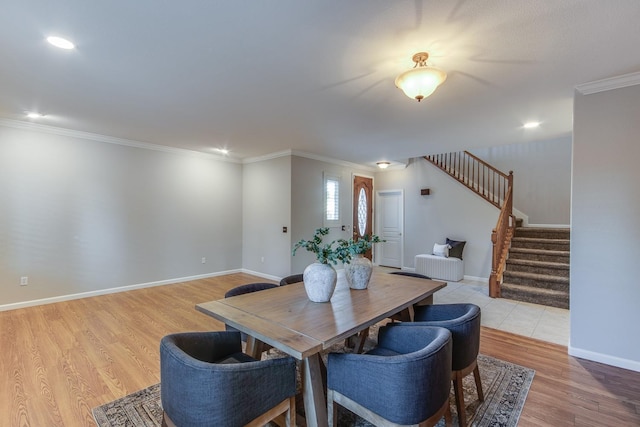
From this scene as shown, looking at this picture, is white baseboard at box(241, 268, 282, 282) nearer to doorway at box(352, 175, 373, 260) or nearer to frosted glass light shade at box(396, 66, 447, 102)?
doorway at box(352, 175, 373, 260)

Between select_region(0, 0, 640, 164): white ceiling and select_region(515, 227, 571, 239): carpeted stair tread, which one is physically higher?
select_region(0, 0, 640, 164): white ceiling

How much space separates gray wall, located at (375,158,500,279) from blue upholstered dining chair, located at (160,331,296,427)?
5645mm

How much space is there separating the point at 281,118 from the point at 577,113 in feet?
10.4

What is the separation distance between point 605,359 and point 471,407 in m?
1.71

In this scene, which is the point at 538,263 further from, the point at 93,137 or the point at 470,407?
the point at 93,137

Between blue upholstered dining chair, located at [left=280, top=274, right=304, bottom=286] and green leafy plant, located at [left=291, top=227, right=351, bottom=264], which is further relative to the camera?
blue upholstered dining chair, located at [left=280, top=274, right=304, bottom=286]

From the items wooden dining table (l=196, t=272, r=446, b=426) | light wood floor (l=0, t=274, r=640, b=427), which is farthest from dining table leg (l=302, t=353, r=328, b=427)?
light wood floor (l=0, t=274, r=640, b=427)

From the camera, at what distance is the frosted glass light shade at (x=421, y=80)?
2205mm

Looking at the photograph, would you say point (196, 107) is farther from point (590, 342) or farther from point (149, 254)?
point (590, 342)

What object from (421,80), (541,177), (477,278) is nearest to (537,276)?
(477,278)

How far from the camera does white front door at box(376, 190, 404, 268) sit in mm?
7379

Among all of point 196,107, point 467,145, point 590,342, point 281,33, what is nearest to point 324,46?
point 281,33

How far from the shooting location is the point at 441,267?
598 cm

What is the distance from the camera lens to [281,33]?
2037 millimetres
